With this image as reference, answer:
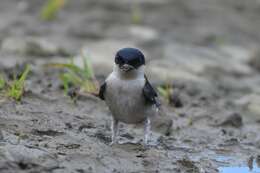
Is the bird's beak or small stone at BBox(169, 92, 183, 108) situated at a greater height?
the bird's beak

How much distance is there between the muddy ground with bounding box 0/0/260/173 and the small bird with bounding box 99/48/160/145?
1.02ft

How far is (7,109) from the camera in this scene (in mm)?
6156

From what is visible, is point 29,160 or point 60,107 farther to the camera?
point 60,107

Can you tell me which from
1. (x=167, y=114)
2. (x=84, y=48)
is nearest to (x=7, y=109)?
(x=167, y=114)

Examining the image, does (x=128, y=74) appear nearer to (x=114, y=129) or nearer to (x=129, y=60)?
(x=129, y=60)

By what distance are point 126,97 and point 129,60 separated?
300 millimetres

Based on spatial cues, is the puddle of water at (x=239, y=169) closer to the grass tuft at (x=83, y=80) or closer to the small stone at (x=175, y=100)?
the grass tuft at (x=83, y=80)

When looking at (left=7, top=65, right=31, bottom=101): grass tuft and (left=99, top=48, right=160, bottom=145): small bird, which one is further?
(left=7, top=65, right=31, bottom=101): grass tuft

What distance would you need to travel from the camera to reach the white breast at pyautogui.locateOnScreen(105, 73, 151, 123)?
5.80 meters

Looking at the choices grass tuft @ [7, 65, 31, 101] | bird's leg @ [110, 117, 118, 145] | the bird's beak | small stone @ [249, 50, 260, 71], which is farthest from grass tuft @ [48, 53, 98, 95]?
small stone @ [249, 50, 260, 71]

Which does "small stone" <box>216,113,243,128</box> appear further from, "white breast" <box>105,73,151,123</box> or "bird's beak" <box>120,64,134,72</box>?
"bird's beak" <box>120,64,134,72</box>

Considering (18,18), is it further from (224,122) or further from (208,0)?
(224,122)

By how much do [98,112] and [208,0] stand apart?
23.4 feet

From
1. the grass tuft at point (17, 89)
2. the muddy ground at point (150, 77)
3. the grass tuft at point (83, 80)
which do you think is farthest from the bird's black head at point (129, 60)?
the grass tuft at point (83, 80)
